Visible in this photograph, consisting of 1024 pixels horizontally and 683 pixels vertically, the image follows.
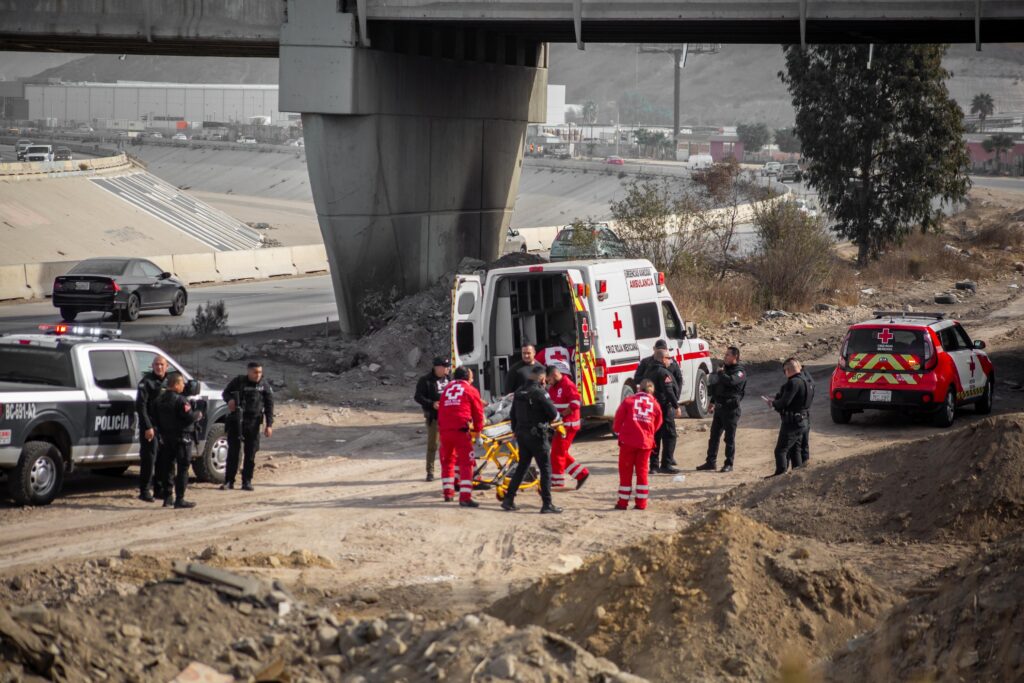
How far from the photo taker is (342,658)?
27.8 feet

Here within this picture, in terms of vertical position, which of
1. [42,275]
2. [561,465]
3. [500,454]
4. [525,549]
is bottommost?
[525,549]

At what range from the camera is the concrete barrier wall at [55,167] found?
64625 mm

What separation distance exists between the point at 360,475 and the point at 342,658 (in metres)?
7.82

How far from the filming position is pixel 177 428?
13.7 meters

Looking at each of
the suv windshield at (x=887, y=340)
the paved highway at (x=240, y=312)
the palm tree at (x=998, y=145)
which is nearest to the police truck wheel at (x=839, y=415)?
the suv windshield at (x=887, y=340)

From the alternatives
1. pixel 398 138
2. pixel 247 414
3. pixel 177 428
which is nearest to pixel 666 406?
pixel 247 414

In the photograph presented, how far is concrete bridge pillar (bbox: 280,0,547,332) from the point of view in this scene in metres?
25.0

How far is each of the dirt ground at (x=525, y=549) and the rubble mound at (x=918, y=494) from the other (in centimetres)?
3

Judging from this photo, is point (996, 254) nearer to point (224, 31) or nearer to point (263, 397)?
point (224, 31)

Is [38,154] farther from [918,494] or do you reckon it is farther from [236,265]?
[918,494]

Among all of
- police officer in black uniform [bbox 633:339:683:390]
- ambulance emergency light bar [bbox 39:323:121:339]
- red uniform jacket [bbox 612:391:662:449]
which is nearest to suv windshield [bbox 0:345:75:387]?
ambulance emergency light bar [bbox 39:323:121:339]

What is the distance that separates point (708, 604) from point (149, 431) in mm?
7396

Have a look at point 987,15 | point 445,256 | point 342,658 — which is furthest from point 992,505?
point 445,256

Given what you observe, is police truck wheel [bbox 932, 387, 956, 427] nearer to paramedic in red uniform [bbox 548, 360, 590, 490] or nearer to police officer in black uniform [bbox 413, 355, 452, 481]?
paramedic in red uniform [bbox 548, 360, 590, 490]
